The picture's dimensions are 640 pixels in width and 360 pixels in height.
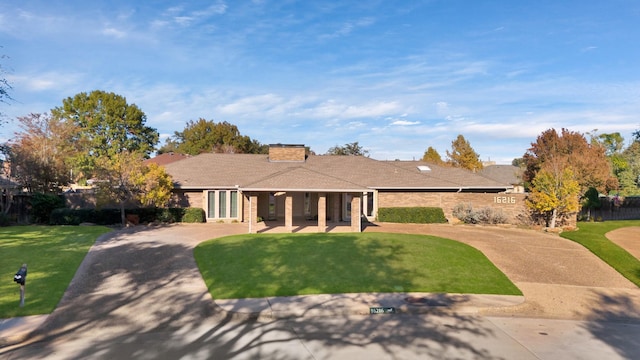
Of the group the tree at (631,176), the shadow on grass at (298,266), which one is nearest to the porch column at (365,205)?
the shadow on grass at (298,266)

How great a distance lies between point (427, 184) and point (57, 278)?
73.4 feet

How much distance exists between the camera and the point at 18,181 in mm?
29312

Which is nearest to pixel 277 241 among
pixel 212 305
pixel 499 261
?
pixel 212 305

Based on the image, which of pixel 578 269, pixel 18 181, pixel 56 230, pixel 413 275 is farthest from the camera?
pixel 18 181

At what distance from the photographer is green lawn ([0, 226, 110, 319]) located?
37.7ft

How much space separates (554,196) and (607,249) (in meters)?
5.75

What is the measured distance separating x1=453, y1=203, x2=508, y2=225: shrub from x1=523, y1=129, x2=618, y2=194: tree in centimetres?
1832

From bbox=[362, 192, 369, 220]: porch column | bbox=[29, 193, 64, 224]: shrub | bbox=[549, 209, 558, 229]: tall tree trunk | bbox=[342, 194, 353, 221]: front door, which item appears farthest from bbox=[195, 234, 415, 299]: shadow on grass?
bbox=[29, 193, 64, 224]: shrub

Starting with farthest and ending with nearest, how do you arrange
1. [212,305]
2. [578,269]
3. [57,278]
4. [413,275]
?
[578,269] < [413,275] < [57,278] < [212,305]

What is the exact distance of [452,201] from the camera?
93.0ft

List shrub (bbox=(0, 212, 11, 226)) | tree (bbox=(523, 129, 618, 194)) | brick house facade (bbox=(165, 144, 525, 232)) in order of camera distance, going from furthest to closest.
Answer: tree (bbox=(523, 129, 618, 194)) → brick house facade (bbox=(165, 144, 525, 232)) → shrub (bbox=(0, 212, 11, 226))

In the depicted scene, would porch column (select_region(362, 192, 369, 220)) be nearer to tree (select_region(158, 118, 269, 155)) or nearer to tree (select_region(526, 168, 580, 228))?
tree (select_region(526, 168, 580, 228))

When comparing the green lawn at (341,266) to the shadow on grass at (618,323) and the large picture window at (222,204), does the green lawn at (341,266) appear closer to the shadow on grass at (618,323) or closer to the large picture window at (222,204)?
the shadow on grass at (618,323)

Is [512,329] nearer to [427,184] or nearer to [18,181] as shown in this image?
[427,184]
